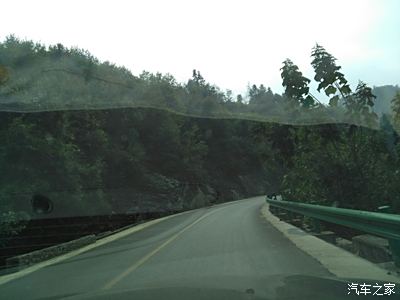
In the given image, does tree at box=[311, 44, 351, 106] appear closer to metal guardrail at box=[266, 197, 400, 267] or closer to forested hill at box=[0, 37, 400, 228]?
forested hill at box=[0, 37, 400, 228]

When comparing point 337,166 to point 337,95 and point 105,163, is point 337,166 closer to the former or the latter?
point 337,95

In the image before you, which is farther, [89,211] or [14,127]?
[89,211]

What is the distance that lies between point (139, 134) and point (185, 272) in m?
49.4

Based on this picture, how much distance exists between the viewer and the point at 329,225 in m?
17.6

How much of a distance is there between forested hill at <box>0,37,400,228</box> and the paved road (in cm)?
354

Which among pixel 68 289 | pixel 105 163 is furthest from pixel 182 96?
pixel 68 289

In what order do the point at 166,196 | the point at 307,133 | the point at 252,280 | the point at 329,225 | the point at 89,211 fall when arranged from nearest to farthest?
the point at 252,280 → the point at 329,225 → the point at 307,133 → the point at 89,211 → the point at 166,196

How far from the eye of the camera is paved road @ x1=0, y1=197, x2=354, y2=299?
22.0 ft

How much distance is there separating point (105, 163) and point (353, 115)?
30738mm

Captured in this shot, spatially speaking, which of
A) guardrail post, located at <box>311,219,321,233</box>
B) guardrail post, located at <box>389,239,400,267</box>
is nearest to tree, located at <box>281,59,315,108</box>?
guardrail post, located at <box>311,219,321,233</box>

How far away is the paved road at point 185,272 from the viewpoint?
672 centimetres

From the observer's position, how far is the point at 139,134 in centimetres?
5912

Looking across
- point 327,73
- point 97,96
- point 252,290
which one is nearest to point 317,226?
point 327,73

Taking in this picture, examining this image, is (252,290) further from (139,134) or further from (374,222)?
(139,134)
